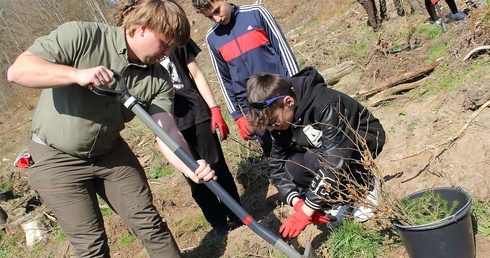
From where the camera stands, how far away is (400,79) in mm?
5172

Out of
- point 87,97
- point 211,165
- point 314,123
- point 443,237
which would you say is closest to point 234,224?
point 211,165

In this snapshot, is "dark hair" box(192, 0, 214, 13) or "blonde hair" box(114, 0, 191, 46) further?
"dark hair" box(192, 0, 214, 13)

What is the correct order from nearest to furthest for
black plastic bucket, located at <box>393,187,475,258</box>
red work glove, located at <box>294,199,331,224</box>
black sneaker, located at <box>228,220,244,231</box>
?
1. black plastic bucket, located at <box>393,187,475,258</box>
2. red work glove, located at <box>294,199,331,224</box>
3. black sneaker, located at <box>228,220,244,231</box>

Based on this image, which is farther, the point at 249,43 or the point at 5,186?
the point at 5,186

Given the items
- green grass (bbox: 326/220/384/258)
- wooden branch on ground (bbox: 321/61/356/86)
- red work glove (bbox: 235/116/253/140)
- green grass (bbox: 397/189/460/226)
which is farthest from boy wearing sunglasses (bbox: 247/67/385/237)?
wooden branch on ground (bbox: 321/61/356/86)

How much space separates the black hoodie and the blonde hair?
2.66ft

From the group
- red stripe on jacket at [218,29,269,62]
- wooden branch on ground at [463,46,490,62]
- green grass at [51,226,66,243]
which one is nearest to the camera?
red stripe on jacket at [218,29,269,62]

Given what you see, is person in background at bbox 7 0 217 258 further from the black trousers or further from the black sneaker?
the black sneaker

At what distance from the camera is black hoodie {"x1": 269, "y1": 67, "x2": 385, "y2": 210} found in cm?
281

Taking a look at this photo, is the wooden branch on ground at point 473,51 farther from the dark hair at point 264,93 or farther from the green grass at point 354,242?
the dark hair at point 264,93

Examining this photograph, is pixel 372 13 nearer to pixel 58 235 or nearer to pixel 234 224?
pixel 234 224

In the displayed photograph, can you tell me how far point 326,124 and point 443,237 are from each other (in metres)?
0.86

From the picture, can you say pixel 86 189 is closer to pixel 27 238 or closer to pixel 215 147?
pixel 215 147

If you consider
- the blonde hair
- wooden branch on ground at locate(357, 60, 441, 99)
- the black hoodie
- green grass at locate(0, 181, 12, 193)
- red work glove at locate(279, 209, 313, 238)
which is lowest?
wooden branch on ground at locate(357, 60, 441, 99)
